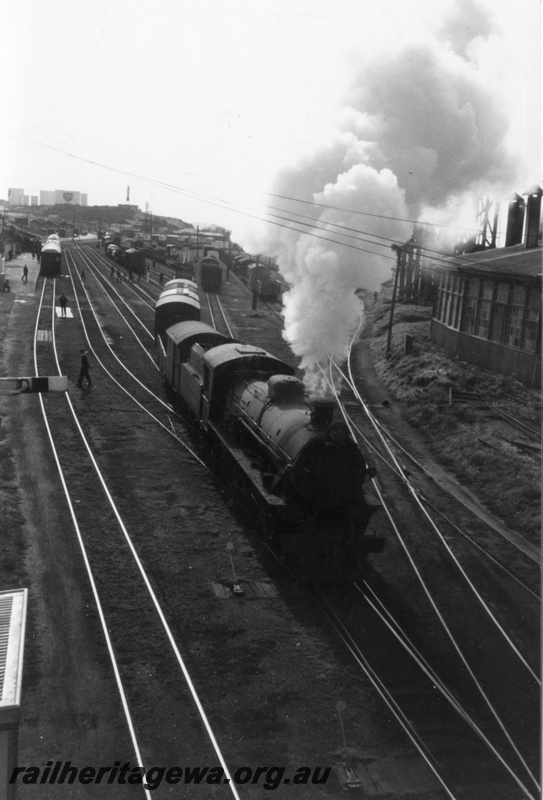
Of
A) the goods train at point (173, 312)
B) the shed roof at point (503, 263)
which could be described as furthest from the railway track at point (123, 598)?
the shed roof at point (503, 263)

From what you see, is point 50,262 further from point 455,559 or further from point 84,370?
point 455,559

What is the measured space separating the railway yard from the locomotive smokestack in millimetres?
1855

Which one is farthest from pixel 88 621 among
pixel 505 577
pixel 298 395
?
pixel 505 577

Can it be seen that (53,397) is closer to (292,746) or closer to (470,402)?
(470,402)

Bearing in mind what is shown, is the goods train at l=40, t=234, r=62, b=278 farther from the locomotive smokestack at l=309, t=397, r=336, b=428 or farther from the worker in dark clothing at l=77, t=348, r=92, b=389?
the locomotive smokestack at l=309, t=397, r=336, b=428

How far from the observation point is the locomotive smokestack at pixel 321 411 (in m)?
13.2

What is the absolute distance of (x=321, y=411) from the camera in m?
13.2

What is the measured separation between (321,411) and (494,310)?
17511mm

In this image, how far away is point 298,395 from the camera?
50.2ft

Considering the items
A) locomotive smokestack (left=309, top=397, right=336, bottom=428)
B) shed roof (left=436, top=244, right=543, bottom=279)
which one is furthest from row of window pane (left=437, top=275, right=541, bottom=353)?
locomotive smokestack (left=309, top=397, right=336, bottom=428)

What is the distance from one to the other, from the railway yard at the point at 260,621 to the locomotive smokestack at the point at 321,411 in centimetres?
185

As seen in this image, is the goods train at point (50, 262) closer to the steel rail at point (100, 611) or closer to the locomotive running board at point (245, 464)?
the steel rail at point (100, 611)

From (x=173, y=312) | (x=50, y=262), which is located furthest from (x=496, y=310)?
(x=50, y=262)

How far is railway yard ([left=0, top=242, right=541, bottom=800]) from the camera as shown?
9.12 metres
